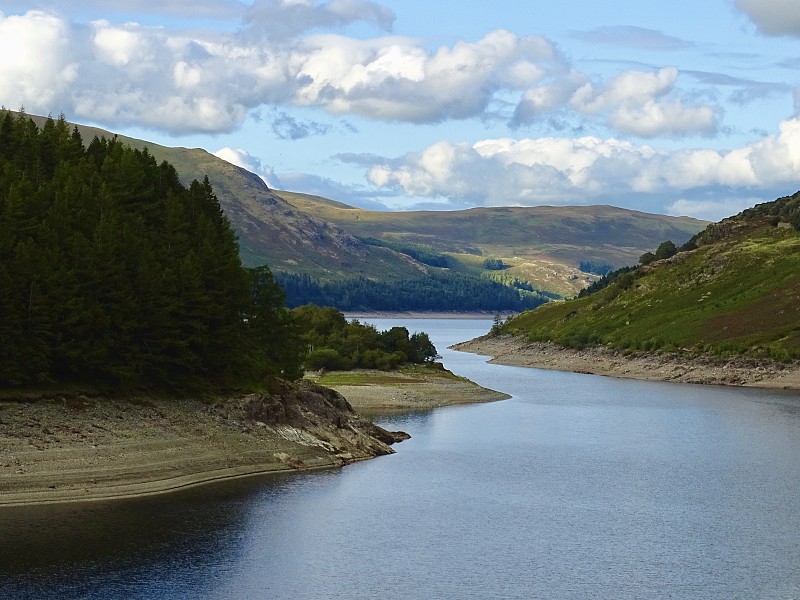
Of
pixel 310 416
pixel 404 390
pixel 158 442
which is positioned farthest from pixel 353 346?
pixel 158 442

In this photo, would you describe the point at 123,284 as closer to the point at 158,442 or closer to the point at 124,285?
the point at 124,285

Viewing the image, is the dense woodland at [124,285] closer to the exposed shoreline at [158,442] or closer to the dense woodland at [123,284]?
the dense woodland at [123,284]

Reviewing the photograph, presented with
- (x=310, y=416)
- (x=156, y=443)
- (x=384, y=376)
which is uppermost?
(x=384, y=376)

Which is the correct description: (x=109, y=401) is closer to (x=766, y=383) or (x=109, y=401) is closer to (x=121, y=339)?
(x=121, y=339)

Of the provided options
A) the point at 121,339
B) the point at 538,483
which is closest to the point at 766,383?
the point at 538,483

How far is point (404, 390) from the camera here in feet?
505

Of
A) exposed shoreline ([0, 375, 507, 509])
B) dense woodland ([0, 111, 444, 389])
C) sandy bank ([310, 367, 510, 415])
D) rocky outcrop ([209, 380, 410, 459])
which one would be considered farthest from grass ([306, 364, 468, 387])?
exposed shoreline ([0, 375, 507, 509])

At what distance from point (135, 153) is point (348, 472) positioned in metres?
41.6

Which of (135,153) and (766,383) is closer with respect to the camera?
(135,153)

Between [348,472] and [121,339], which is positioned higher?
[121,339]

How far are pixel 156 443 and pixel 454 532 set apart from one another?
22.3 metres

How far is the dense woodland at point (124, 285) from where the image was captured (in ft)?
258

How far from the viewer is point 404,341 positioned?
615 ft

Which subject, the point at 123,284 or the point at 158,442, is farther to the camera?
the point at 123,284
